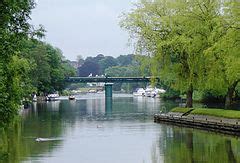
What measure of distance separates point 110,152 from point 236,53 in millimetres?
15235

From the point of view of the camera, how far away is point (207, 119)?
165ft

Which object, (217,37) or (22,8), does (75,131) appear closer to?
(217,37)

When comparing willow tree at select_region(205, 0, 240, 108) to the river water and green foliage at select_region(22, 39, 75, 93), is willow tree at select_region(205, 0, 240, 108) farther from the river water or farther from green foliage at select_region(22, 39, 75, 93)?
green foliage at select_region(22, 39, 75, 93)

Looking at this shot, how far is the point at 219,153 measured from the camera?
33.2 metres

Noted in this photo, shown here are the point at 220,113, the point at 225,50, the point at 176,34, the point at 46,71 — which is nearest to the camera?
the point at 225,50

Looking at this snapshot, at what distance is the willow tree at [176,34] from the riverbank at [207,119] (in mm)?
3283

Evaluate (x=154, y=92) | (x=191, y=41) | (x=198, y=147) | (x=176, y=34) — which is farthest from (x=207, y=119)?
(x=154, y=92)

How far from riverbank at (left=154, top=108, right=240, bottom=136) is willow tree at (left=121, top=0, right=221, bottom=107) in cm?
328

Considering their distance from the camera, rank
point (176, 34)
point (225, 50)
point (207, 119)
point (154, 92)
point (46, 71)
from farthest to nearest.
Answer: point (154, 92) → point (46, 71) → point (176, 34) → point (207, 119) → point (225, 50)

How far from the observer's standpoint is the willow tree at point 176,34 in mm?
51875

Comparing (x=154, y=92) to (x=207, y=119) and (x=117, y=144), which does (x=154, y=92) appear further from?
(x=117, y=144)

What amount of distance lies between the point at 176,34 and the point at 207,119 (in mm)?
10469

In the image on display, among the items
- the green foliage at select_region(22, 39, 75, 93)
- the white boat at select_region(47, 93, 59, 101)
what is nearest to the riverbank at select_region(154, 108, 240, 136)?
the green foliage at select_region(22, 39, 75, 93)

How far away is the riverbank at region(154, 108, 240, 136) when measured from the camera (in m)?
45.1
